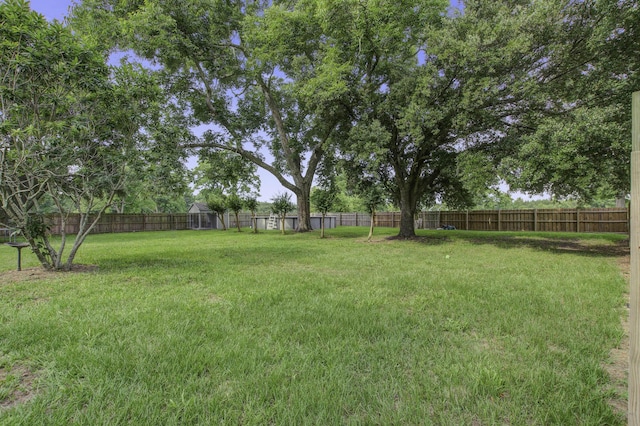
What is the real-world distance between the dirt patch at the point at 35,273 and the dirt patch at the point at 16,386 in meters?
3.76

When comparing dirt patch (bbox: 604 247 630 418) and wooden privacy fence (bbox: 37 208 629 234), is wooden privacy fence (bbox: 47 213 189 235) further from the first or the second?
dirt patch (bbox: 604 247 630 418)

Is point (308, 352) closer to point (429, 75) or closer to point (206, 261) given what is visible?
point (206, 261)

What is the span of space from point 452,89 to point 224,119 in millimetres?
10697

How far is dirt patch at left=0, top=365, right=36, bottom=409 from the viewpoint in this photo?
67.9 inches

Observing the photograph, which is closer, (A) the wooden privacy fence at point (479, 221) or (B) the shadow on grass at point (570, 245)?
(B) the shadow on grass at point (570, 245)

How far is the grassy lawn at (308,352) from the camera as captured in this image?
64.1 inches

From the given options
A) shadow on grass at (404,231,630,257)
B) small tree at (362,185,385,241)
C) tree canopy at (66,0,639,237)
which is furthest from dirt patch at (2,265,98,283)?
shadow on grass at (404,231,630,257)

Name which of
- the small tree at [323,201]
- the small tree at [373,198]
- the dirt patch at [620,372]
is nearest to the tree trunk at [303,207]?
the small tree at [323,201]

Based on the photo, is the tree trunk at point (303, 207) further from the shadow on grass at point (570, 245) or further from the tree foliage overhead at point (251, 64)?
the shadow on grass at point (570, 245)

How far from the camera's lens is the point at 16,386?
185 centimetres

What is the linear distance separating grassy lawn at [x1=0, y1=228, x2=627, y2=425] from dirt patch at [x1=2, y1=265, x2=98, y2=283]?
0.95 feet

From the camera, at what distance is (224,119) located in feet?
48.4

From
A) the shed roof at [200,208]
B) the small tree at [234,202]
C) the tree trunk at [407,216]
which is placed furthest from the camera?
the shed roof at [200,208]

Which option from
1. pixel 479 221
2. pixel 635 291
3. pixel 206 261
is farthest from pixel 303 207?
pixel 635 291
